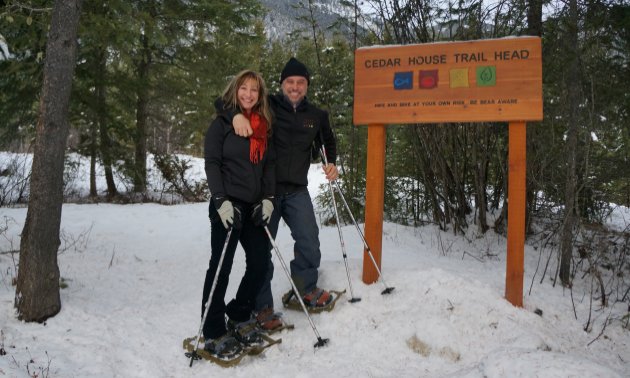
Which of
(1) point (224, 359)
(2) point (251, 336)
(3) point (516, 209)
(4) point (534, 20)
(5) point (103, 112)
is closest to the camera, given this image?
(1) point (224, 359)

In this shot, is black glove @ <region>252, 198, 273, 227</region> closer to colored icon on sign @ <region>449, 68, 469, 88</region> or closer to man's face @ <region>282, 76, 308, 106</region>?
man's face @ <region>282, 76, 308, 106</region>

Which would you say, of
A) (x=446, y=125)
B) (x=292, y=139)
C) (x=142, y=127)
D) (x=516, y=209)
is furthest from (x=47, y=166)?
(x=142, y=127)

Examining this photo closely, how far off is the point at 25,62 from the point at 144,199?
4.00 meters

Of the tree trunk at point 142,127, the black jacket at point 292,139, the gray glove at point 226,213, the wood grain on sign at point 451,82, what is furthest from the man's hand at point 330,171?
the tree trunk at point 142,127

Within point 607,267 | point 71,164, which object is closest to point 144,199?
point 71,164

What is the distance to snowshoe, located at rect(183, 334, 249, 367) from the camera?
322 centimetres

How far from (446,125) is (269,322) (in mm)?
3971

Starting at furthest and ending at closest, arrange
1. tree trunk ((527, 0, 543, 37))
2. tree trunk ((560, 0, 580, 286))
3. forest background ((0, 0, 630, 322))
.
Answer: tree trunk ((527, 0, 543, 37)) → forest background ((0, 0, 630, 322)) → tree trunk ((560, 0, 580, 286))

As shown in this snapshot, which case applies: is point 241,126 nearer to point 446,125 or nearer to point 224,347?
point 224,347

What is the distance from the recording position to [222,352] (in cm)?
325

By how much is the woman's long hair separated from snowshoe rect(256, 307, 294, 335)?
154 cm

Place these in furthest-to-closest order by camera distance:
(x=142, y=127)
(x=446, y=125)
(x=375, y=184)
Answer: (x=142, y=127) → (x=446, y=125) → (x=375, y=184)

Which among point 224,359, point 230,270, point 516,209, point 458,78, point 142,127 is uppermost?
point 142,127

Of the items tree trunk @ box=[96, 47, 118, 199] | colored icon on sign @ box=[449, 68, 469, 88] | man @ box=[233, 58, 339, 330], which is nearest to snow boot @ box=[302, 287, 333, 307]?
man @ box=[233, 58, 339, 330]
